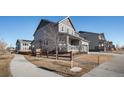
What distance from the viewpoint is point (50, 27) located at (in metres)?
15.2

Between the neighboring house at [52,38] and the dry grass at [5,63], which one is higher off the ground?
the neighboring house at [52,38]

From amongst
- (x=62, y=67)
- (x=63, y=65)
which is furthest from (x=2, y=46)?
(x=62, y=67)

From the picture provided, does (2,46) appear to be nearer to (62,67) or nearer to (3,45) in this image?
(3,45)

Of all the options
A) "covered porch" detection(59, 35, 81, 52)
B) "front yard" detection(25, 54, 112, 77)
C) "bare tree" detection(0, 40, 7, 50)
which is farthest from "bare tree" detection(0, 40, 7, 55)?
"covered porch" detection(59, 35, 81, 52)

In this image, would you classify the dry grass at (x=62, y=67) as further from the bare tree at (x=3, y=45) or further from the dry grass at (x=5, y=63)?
the bare tree at (x=3, y=45)

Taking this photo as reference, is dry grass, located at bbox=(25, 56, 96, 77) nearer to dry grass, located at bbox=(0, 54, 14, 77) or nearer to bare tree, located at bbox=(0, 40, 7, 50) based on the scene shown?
dry grass, located at bbox=(0, 54, 14, 77)

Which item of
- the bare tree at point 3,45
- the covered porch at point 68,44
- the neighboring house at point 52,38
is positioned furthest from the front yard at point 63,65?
the covered porch at point 68,44

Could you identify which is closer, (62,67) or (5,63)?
(62,67)

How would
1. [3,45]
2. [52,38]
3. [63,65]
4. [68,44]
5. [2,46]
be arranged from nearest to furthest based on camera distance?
[63,65]
[3,45]
[2,46]
[52,38]
[68,44]

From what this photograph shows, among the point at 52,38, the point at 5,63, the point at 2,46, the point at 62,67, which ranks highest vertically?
the point at 52,38

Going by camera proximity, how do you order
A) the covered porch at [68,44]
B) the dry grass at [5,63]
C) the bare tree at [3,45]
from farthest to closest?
the covered porch at [68,44]
the bare tree at [3,45]
the dry grass at [5,63]

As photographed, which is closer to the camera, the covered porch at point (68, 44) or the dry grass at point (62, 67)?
the dry grass at point (62, 67)
